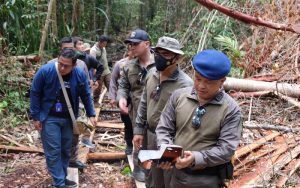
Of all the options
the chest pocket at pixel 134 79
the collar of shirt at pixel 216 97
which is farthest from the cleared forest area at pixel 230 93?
the chest pocket at pixel 134 79

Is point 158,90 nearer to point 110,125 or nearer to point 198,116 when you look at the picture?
point 198,116

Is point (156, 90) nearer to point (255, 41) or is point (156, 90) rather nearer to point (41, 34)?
point (255, 41)

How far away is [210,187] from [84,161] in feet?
13.0

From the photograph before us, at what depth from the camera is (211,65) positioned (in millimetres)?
2844

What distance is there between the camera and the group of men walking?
2914mm

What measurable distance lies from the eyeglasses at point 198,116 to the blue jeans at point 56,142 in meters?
2.66

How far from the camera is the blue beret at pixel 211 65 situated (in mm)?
2844

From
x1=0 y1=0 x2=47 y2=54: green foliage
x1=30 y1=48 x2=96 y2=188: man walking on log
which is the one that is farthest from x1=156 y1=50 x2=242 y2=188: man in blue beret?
x1=0 y1=0 x2=47 y2=54: green foliage

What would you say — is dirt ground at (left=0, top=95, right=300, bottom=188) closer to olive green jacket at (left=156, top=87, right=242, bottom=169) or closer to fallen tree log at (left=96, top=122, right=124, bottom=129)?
fallen tree log at (left=96, top=122, right=124, bottom=129)

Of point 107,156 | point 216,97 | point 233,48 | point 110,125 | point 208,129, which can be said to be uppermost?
point 216,97

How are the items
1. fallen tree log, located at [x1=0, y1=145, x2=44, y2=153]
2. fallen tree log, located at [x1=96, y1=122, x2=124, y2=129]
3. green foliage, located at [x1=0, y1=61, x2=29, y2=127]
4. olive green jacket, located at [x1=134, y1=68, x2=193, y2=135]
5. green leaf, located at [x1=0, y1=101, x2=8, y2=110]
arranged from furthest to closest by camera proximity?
fallen tree log, located at [x1=96, y1=122, x2=124, y2=129] → green foliage, located at [x1=0, y1=61, x2=29, y2=127] → green leaf, located at [x1=0, y1=101, x2=8, y2=110] → fallen tree log, located at [x1=0, y1=145, x2=44, y2=153] → olive green jacket, located at [x1=134, y1=68, x2=193, y2=135]

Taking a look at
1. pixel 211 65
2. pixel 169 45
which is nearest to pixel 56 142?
pixel 169 45

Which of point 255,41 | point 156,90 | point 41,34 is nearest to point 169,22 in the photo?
point 41,34

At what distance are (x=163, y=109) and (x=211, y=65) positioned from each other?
1030mm
